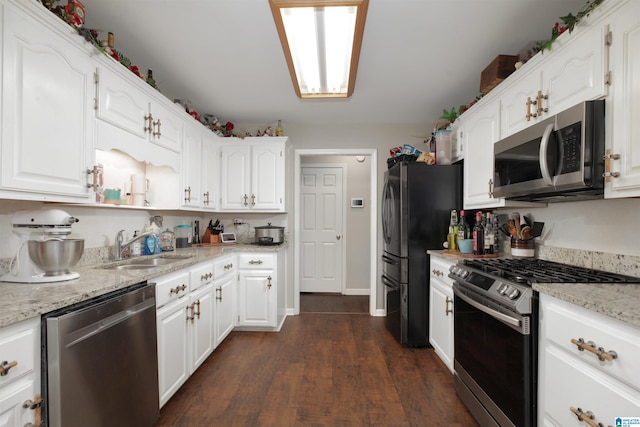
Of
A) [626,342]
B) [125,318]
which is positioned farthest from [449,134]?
[125,318]

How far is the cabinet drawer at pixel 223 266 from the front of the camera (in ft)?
8.60

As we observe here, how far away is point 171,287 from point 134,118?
115cm

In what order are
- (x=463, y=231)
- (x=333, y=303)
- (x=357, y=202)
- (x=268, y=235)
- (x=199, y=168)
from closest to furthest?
(x=463, y=231) → (x=199, y=168) → (x=268, y=235) → (x=333, y=303) → (x=357, y=202)

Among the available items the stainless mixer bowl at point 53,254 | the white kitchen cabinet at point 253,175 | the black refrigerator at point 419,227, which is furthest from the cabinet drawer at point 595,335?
the white kitchen cabinet at point 253,175

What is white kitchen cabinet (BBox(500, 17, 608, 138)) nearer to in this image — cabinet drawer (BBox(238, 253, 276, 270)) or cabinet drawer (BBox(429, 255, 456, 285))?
cabinet drawer (BBox(429, 255, 456, 285))

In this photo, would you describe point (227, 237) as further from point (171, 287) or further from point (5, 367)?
point (5, 367)

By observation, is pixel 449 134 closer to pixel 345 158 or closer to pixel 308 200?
pixel 345 158

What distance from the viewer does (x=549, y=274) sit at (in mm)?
1532

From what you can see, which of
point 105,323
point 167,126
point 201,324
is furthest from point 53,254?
point 167,126

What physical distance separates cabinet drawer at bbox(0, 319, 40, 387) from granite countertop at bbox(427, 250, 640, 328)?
1921 millimetres

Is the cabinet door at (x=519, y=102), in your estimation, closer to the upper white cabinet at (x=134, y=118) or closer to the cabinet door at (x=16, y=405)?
the upper white cabinet at (x=134, y=118)

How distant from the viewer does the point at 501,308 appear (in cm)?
148

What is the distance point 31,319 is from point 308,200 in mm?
4057

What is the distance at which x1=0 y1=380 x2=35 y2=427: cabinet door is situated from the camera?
3.08ft
